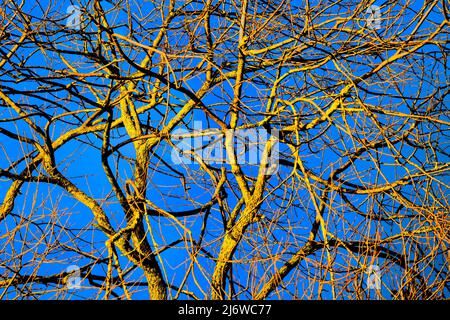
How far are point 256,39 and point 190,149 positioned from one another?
1083 millimetres

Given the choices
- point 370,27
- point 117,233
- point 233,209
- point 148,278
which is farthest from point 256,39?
point 148,278

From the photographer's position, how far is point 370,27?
4.11m

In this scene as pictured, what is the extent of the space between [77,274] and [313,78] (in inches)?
100

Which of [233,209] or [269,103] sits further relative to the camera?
[233,209]

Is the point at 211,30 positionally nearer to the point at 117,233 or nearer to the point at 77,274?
the point at 117,233
